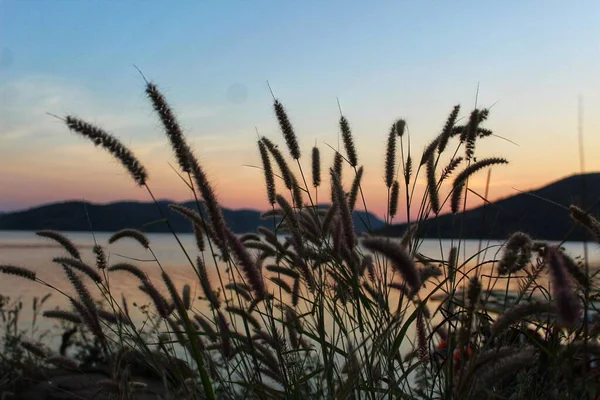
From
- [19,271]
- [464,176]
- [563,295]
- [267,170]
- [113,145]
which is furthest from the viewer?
[267,170]

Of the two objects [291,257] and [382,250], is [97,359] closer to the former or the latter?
[291,257]

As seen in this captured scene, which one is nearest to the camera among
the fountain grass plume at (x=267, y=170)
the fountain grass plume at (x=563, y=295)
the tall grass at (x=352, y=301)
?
the fountain grass plume at (x=563, y=295)

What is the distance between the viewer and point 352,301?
2488 mm

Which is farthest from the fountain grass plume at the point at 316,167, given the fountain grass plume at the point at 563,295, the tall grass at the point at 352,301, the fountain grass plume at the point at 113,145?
the fountain grass plume at the point at 563,295

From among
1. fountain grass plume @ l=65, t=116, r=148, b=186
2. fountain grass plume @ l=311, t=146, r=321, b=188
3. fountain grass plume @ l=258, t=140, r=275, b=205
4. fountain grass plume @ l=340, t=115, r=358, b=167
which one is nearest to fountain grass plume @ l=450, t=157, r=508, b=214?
fountain grass plume @ l=340, t=115, r=358, b=167

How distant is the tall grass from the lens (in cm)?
184

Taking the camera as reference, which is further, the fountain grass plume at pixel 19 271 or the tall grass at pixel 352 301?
the fountain grass plume at pixel 19 271

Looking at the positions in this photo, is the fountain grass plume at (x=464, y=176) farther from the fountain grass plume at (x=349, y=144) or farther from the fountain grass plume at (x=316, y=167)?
the fountain grass plume at (x=316, y=167)

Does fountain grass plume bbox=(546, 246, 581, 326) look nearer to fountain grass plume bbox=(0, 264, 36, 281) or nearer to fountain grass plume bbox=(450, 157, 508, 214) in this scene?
fountain grass plume bbox=(450, 157, 508, 214)

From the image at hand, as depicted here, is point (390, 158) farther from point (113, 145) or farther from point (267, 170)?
point (113, 145)

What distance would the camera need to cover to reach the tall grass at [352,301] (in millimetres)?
1844

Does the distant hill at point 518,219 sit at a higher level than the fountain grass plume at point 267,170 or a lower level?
lower

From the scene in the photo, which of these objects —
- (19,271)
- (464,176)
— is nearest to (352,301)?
(464,176)

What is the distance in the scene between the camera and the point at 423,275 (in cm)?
230
